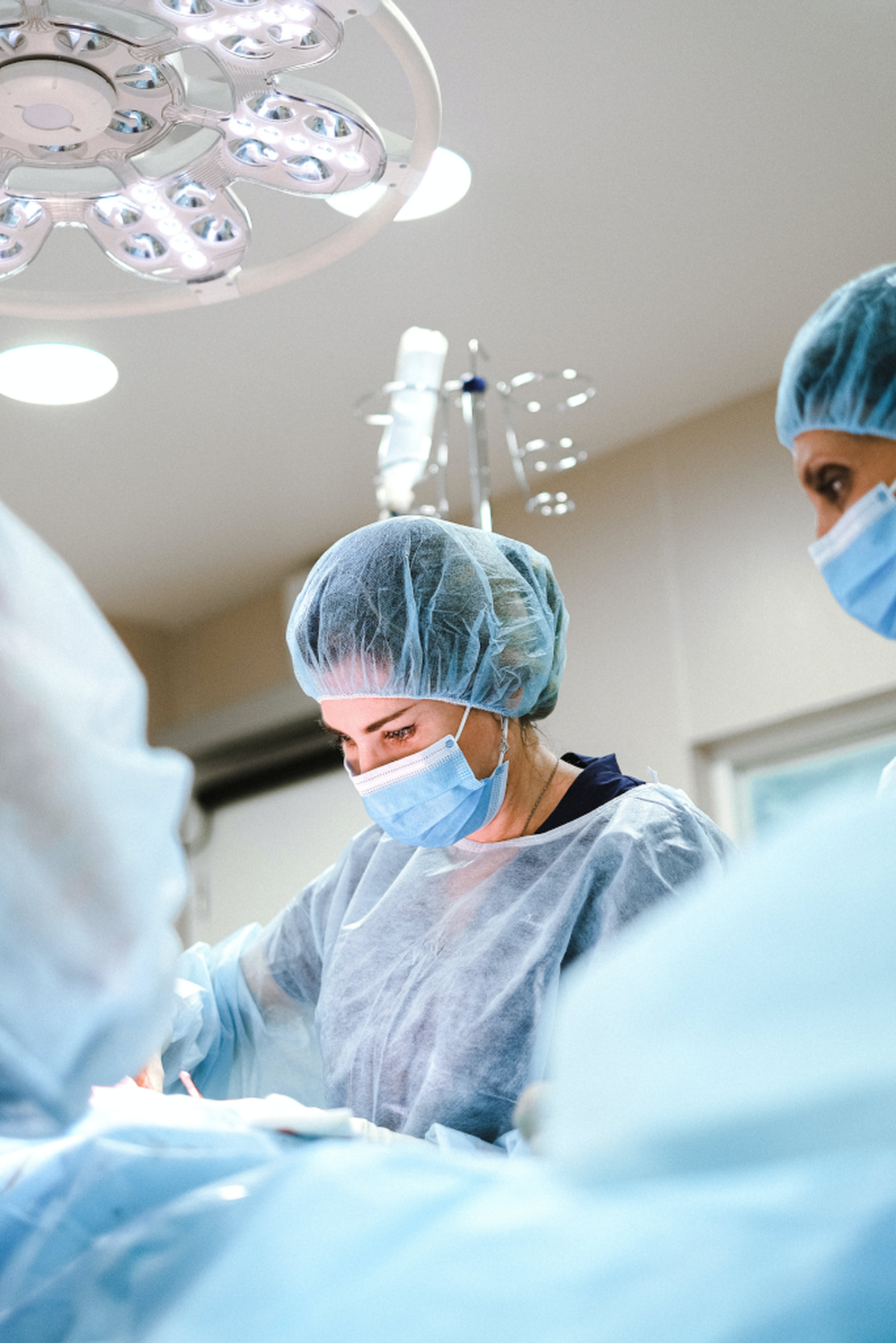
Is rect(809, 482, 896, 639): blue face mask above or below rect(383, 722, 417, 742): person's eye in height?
above

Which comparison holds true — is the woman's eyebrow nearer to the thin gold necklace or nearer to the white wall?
the thin gold necklace

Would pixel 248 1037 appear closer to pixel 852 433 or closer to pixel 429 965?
pixel 429 965

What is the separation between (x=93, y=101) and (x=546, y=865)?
981 millimetres

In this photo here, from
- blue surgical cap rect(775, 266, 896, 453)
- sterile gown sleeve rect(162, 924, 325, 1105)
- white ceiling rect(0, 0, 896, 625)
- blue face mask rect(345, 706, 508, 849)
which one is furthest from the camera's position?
white ceiling rect(0, 0, 896, 625)

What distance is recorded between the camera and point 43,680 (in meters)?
0.81

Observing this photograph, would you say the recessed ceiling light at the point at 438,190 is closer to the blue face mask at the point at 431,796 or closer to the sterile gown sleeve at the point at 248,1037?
the blue face mask at the point at 431,796

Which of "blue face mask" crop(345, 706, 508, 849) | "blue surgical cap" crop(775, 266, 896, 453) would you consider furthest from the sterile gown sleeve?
"blue surgical cap" crop(775, 266, 896, 453)

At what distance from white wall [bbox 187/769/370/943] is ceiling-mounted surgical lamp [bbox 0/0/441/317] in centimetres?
244

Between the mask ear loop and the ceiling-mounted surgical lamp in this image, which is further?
the mask ear loop

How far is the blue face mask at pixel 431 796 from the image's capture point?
1.66 metres

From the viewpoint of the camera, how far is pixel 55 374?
3.27 meters

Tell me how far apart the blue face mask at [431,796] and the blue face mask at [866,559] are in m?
0.48

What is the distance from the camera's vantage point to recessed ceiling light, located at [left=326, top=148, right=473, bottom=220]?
8.74ft

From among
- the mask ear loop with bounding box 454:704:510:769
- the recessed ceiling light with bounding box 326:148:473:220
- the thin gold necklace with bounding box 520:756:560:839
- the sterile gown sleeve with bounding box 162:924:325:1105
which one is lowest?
the sterile gown sleeve with bounding box 162:924:325:1105
